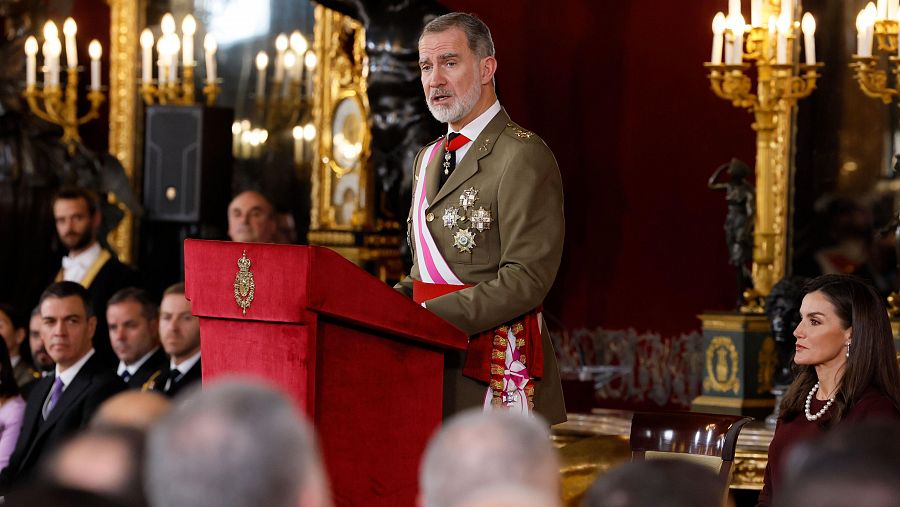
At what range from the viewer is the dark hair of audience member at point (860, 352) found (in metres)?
3.30

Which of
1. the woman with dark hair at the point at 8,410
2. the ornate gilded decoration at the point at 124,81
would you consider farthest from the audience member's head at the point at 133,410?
the ornate gilded decoration at the point at 124,81

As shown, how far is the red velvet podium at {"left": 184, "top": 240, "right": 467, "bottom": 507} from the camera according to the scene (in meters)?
2.57

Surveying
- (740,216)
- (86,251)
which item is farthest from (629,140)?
(86,251)

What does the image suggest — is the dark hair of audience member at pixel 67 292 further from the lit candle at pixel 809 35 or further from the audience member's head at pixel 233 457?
the audience member's head at pixel 233 457

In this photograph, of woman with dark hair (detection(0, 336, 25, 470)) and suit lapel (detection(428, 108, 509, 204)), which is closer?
suit lapel (detection(428, 108, 509, 204))

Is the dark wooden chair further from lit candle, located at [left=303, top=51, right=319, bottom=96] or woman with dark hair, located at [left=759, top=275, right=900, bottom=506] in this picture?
lit candle, located at [left=303, top=51, right=319, bottom=96]

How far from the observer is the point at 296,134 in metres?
7.99

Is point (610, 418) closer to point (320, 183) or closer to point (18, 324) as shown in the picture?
point (320, 183)

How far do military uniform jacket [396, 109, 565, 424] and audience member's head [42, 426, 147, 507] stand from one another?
4.56ft

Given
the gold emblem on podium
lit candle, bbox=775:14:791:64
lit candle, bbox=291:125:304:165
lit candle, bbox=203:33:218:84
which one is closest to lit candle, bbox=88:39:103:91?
lit candle, bbox=203:33:218:84

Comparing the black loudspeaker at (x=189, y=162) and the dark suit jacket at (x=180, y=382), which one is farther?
the black loudspeaker at (x=189, y=162)

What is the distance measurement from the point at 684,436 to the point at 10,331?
12.1 feet

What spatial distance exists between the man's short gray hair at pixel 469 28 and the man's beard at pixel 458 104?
0.24 feet

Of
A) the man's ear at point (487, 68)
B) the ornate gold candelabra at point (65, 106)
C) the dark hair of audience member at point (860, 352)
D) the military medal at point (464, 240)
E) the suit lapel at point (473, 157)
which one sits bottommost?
the dark hair of audience member at point (860, 352)
